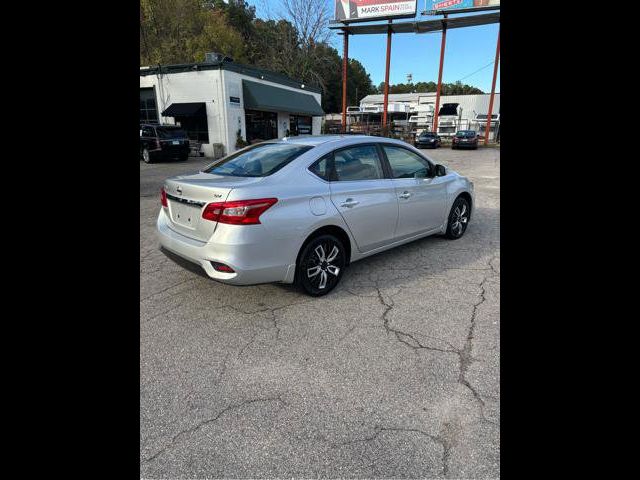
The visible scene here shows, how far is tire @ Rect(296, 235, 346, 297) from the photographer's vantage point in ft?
11.7

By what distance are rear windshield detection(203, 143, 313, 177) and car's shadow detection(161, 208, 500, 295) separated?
102 cm

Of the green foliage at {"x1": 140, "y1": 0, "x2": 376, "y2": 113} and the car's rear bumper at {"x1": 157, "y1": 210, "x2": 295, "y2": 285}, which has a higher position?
the green foliage at {"x1": 140, "y1": 0, "x2": 376, "y2": 113}

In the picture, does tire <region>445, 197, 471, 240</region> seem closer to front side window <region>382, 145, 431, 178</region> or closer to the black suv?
front side window <region>382, 145, 431, 178</region>

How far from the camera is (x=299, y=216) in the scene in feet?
11.2

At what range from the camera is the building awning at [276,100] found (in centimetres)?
2144

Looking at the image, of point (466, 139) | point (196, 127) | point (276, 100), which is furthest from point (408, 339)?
point (466, 139)

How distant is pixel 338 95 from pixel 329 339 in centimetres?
6665

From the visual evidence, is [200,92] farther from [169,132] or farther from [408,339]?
[408,339]

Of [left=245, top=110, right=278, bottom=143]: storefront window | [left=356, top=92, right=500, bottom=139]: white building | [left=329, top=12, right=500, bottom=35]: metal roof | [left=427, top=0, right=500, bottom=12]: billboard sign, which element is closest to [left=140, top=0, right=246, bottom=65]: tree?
[left=329, top=12, right=500, bottom=35]: metal roof

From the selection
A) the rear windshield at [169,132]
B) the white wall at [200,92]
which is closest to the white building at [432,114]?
the white wall at [200,92]

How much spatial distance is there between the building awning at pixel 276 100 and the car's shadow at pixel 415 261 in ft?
60.1

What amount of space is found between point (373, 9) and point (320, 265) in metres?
34.6
